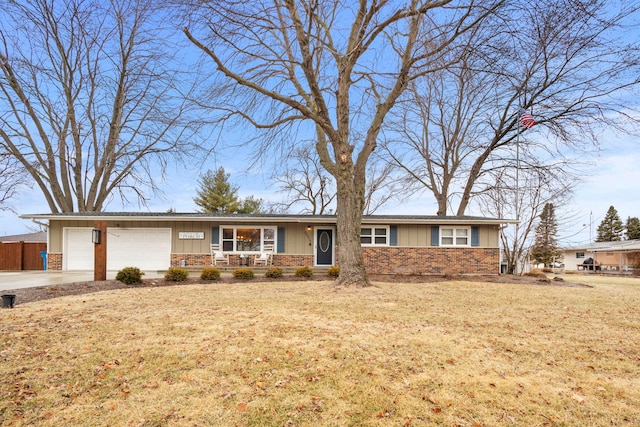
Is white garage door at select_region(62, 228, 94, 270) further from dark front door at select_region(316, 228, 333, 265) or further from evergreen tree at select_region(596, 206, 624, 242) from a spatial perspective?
evergreen tree at select_region(596, 206, 624, 242)

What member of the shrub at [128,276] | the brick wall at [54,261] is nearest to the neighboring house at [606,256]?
the shrub at [128,276]

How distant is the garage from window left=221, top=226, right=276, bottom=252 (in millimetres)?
2449

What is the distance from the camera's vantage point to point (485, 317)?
21.8 feet

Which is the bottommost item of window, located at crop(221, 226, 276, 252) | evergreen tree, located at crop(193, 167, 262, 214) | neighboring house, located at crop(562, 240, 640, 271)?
neighboring house, located at crop(562, 240, 640, 271)

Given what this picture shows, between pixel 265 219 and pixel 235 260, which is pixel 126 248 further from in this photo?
pixel 265 219

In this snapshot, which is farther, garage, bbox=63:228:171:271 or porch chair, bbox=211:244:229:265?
garage, bbox=63:228:171:271

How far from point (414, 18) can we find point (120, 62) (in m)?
17.8

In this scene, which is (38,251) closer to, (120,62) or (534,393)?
(120,62)

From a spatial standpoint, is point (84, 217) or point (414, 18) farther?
point (84, 217)

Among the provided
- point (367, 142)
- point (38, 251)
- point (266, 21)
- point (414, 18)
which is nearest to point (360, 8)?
point (414, 18)

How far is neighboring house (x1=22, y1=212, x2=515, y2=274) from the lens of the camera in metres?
15.5

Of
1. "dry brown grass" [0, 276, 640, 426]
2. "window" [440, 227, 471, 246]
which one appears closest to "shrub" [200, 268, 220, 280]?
"dry brown grass" [0, 276, 640, 426]

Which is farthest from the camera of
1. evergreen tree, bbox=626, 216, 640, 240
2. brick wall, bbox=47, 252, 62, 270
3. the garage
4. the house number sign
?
evergreen tree, bbox=626, 216, 640, 240

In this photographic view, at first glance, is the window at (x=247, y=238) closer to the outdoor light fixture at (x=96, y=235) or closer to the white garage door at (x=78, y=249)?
the outdoor light fixture at (x=96, y=235)
